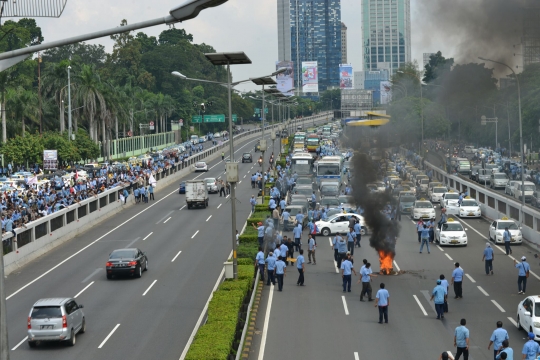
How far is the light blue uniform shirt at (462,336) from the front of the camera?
62.8 ft

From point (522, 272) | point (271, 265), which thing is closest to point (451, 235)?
point (522, 272)

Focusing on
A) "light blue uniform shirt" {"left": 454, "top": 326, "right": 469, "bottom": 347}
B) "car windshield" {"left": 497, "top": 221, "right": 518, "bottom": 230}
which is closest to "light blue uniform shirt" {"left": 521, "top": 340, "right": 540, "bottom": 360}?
"light blue uniform shirt" {"left": 454, "top": 326, "right": 469, "bottom": 347}

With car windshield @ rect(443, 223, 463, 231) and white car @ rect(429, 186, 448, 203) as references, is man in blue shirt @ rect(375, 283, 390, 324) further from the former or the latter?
white car @ rect(429, 186, 448, 203)

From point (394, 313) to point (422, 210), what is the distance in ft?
72.8

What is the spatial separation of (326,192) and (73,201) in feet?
59.3

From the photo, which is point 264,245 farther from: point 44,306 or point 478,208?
point 478,208

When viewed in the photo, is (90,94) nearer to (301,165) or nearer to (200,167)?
(200,167)

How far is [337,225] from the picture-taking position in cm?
4272

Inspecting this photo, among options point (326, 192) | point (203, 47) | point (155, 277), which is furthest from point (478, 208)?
point (203, 47)

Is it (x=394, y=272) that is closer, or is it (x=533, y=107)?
(x=394, y=272)

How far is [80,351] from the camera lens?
2225cm

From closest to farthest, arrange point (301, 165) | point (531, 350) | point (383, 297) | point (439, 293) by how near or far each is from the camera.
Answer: point (531, 350) < point (383, 297) < point (439, 293) < point (301, 165)

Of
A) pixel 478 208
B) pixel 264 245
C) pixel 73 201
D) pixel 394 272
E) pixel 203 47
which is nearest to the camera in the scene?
pixel 394 272

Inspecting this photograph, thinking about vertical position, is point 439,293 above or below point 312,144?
below
